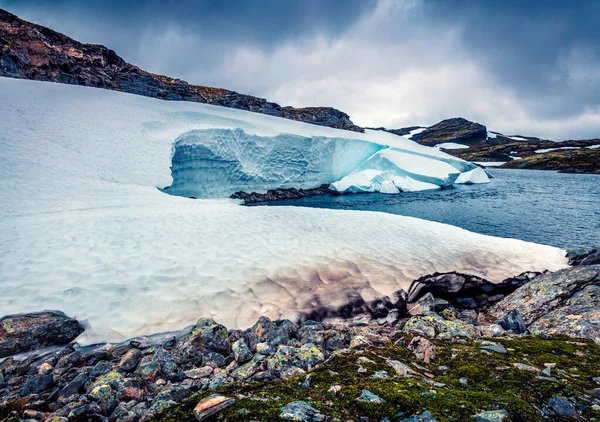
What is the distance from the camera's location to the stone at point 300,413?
2.41 metres

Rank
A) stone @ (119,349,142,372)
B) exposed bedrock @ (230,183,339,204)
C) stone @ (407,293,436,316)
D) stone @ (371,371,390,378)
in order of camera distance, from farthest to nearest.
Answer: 1. exposed bedrock @ (230,183,339,204)
2. stone @ (407,293,436,316)
3. stone @ (119,349,142,372)
4. stone @ (371,371,390,378)

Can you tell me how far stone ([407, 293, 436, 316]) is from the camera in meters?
6.98

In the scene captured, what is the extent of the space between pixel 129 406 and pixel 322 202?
27.1 m

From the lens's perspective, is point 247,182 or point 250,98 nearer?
point 247,182

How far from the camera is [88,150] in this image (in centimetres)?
1678

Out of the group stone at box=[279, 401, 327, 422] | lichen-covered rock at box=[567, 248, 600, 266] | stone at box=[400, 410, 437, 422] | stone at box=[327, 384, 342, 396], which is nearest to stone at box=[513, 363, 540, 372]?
stone at box=[400, 410, 437, 422]

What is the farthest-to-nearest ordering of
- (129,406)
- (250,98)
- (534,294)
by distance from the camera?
1. (250,98)
2. (534,294)
3. (129,406)

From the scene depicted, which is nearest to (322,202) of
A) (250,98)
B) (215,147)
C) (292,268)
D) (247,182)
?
(247,182)

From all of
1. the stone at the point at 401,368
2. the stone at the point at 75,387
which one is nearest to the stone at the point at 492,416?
the stone at the point at 401,368

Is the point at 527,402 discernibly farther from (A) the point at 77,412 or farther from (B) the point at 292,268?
(B) the point at 292,268

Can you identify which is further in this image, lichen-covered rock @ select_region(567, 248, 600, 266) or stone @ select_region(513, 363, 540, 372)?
lichen-covered rock @ select_region(567, 248, 600, 266)

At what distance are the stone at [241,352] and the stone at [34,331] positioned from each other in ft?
10.6

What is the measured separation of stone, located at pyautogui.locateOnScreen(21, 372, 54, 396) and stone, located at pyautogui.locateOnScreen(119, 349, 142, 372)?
83 centimetres

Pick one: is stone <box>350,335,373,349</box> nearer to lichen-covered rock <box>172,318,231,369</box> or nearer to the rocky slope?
lichen-covered rock <box>172,318,231,369</box>
